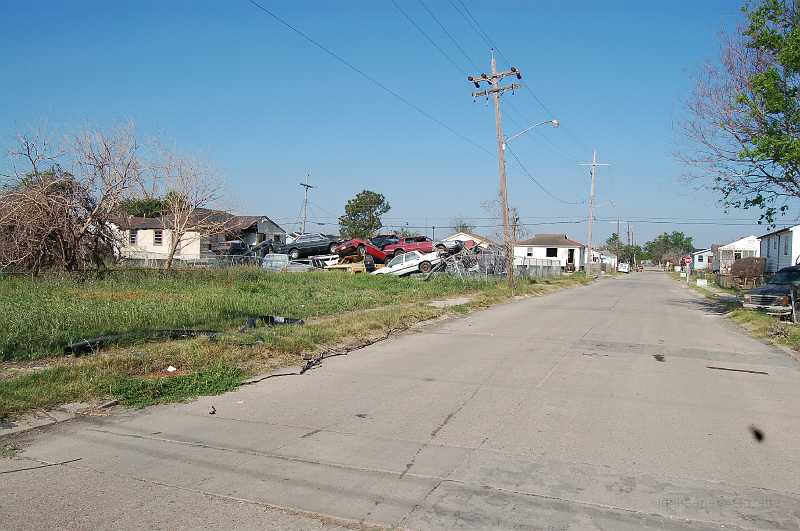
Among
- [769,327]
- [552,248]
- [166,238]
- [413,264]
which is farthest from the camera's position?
[552,248]

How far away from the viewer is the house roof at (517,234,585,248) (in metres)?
94.7

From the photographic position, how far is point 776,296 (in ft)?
70.2

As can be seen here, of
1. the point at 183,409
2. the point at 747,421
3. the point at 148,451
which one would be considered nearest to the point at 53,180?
the point at 183,409

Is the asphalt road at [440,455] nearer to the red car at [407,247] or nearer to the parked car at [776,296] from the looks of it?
the parked car at [776,296]

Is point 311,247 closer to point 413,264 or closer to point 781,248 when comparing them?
point 413,264

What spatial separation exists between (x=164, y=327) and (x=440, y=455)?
8.13 meters

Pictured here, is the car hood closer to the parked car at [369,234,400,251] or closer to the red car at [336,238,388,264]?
the red car at [336,238,388,264]

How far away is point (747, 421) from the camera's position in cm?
755

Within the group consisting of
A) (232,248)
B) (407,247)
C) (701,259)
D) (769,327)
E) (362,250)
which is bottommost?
(769,327)

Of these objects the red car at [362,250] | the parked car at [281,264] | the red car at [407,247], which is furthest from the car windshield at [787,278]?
the parked car at [281,264]

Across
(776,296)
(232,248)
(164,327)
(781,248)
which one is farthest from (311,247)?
(781,248)

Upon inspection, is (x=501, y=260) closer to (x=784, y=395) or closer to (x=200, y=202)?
(x=200, y=202)

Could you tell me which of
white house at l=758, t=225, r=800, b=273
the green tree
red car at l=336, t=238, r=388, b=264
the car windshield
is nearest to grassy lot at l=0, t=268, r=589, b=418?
the car windshield

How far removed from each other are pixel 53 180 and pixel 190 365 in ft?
49.3
